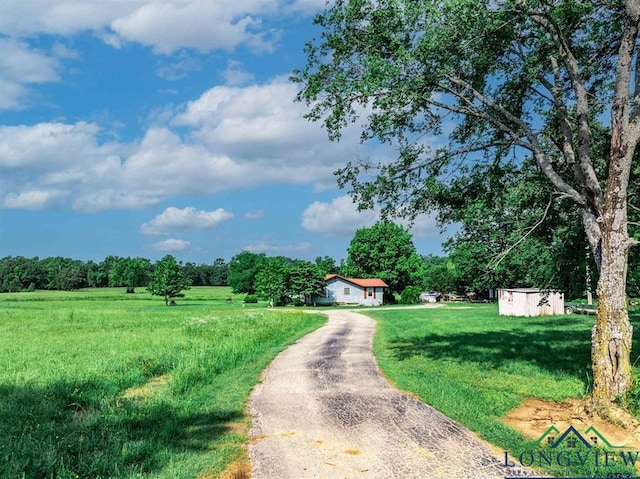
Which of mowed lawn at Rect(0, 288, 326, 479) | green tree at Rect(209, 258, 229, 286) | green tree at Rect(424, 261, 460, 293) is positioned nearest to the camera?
mowed lawn at Rect(0, 288, 326, 479)

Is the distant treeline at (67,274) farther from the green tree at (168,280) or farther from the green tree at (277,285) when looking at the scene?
the green tree at (277,285)

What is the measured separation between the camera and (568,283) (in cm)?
1427

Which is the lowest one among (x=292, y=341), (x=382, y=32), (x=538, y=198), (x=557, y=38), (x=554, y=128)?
(x=292, y=341)

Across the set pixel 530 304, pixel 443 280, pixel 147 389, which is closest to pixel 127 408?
pixel 147 389

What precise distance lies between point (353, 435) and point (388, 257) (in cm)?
6488

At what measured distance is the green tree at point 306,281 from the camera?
59.4m

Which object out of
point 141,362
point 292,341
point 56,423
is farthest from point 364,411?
point 292,341

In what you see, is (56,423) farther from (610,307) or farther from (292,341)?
(292,341)

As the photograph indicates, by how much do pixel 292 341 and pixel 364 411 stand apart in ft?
37.1

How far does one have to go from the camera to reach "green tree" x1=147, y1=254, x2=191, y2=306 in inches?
2601

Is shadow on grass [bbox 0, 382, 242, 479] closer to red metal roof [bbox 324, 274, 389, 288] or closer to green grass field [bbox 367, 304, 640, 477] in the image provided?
green grass field [bbox 367, 304, 640, 477]

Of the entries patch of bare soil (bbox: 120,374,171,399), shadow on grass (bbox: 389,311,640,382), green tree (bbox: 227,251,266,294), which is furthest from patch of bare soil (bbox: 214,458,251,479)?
green tree (bbox: 227,251,266,294)

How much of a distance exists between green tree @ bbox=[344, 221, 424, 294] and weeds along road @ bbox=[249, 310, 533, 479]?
5992 cm

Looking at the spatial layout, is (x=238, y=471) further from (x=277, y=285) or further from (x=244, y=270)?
(x=244, y=270)
